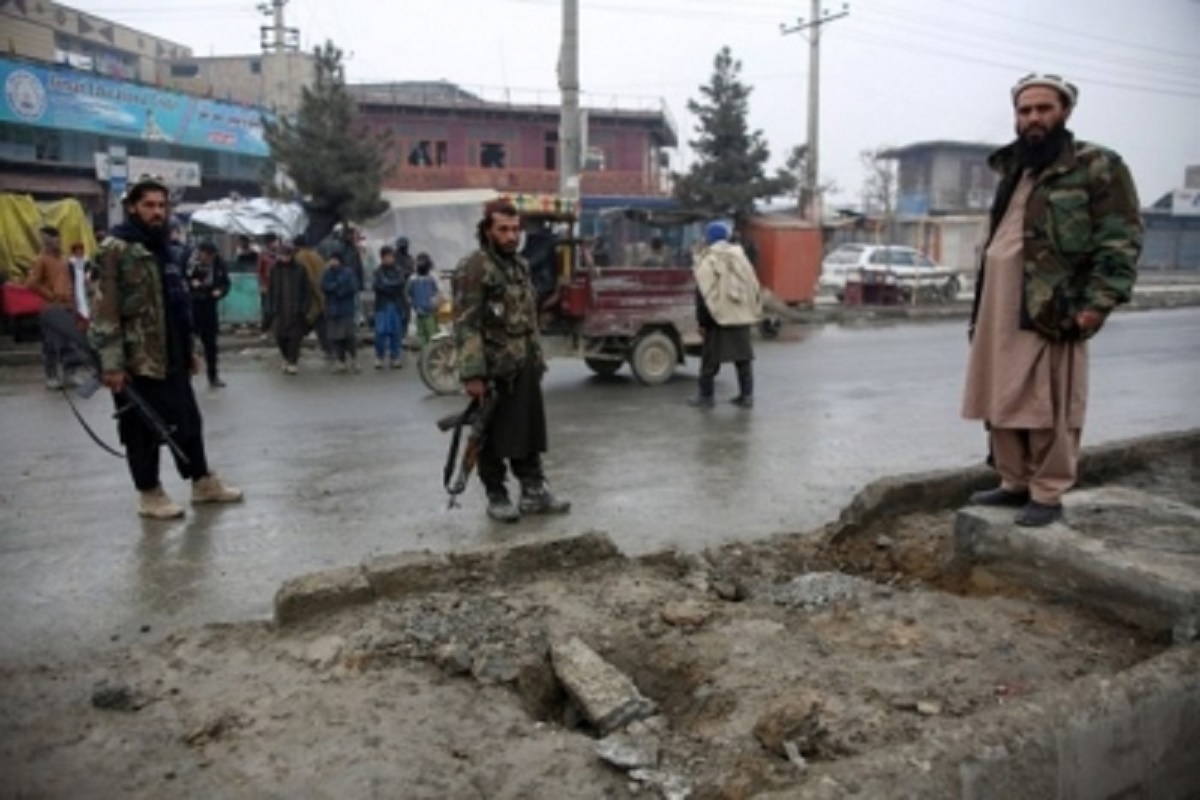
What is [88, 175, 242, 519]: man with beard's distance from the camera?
5031mm

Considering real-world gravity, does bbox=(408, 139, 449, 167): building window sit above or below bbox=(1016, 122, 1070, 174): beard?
above

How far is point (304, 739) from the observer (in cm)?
278

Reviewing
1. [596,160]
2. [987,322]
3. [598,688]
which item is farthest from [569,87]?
[596,160]

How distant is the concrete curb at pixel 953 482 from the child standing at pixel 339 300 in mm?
8885

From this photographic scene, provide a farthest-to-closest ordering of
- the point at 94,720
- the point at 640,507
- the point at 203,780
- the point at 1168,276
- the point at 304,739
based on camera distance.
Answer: the point at 1168,276
the point at 640,507
the point at 94,720
the point at 304,739
the point at 203,780

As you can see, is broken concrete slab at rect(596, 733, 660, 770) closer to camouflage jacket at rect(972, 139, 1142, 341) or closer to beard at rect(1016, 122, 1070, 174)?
camouflage jacket at rect(972, 139, 1142, 341)

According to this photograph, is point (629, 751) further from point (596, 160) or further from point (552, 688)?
point (596, 160)

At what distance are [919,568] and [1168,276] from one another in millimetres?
48639

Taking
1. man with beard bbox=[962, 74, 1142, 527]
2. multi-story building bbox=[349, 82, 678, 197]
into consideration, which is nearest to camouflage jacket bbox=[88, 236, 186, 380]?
man with beard bbox=[962, 74, 1142, 527]

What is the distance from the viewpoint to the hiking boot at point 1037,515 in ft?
12.9

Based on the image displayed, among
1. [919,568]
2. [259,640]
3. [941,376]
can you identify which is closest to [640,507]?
[919,568]

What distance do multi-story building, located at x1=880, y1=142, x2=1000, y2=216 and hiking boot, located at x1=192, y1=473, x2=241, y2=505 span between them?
50238 millimetres

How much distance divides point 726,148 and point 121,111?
16253 mm

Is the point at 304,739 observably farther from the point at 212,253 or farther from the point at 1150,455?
the point at 212,253
